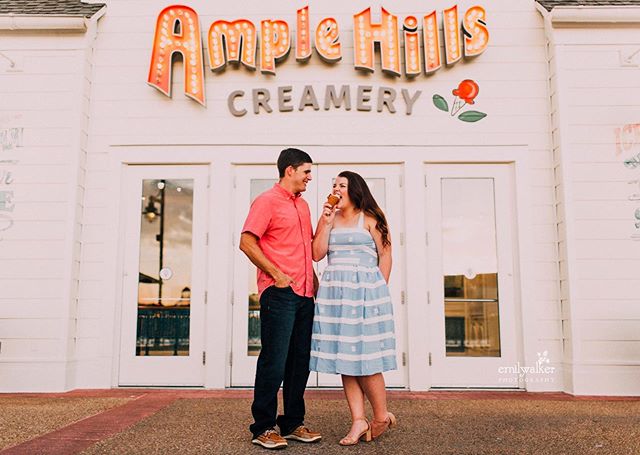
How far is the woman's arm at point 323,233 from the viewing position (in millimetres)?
3033

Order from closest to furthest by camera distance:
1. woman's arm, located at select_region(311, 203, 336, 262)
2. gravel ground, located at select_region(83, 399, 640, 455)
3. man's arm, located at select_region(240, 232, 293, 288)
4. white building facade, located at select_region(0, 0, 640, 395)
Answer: gravel ground, located at select_region(83, 399, 640, 455), man's arm, located at select_region(240, 232, 293, 288), woman's arm, located at select_region(311, 203, 336, 262), white building facade, located at select_region(0, 0, 640, 395)

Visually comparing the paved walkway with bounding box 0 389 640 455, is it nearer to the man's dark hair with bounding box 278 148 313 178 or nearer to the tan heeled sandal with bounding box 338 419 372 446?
the tan heeled sandal with bounding box 338 419 372 446

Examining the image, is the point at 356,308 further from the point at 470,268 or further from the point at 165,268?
the point at 165,268

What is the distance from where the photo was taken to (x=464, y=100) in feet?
17.1

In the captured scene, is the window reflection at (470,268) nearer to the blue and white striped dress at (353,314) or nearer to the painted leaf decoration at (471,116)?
the painted leaf decoration at (471,116)

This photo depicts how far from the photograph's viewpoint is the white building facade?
486 cm

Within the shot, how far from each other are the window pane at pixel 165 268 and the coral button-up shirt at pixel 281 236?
233 centimetres

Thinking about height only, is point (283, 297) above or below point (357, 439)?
above

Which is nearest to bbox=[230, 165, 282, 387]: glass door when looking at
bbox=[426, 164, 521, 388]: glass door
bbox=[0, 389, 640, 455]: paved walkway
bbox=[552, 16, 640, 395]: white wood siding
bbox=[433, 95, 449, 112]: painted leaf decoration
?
bbox=[0, 389, 640, 455]: paved walkway

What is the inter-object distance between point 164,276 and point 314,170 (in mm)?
1795

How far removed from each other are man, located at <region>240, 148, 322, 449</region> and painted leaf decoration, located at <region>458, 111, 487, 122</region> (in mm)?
→ 2646

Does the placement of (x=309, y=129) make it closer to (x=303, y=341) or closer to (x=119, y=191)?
(x=119, y=191)

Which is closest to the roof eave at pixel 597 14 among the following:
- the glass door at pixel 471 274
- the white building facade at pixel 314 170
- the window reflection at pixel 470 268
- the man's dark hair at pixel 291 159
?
the white building facade at pixel 314 170

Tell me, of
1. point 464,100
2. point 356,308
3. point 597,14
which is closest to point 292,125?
point 464,100
